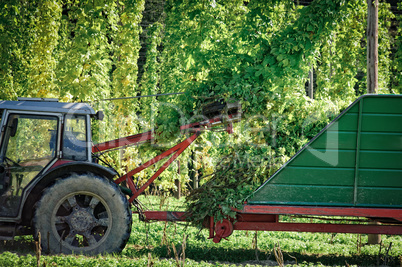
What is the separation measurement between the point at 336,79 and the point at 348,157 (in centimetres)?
544

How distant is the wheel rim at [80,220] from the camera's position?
5414 mm

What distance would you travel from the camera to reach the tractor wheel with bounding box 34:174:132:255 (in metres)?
5.35

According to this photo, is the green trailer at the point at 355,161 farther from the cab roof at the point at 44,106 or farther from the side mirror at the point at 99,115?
the cab roof at the point at 44,106

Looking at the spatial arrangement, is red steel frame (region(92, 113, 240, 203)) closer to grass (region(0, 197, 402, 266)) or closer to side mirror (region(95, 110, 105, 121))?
side mirror (region(95, 110, 105, 121))

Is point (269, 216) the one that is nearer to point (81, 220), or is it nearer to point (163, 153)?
point (163, 153)

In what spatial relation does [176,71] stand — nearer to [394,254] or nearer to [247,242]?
[247,242]

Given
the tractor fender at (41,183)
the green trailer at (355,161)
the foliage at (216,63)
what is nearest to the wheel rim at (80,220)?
the tractor fender at (41,183)

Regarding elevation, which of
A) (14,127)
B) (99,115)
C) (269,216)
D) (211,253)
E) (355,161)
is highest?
(99,115)

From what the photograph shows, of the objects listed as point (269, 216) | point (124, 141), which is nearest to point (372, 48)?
point (269, 216)

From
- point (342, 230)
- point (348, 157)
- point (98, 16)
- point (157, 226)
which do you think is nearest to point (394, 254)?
point (342, 230)

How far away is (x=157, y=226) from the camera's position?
28.5 feet

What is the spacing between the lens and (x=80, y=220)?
5.47 metres

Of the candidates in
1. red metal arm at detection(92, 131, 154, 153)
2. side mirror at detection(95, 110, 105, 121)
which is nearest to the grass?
red metal arm at detection(92, 131, 154, 153)

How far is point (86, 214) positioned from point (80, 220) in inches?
4.4
